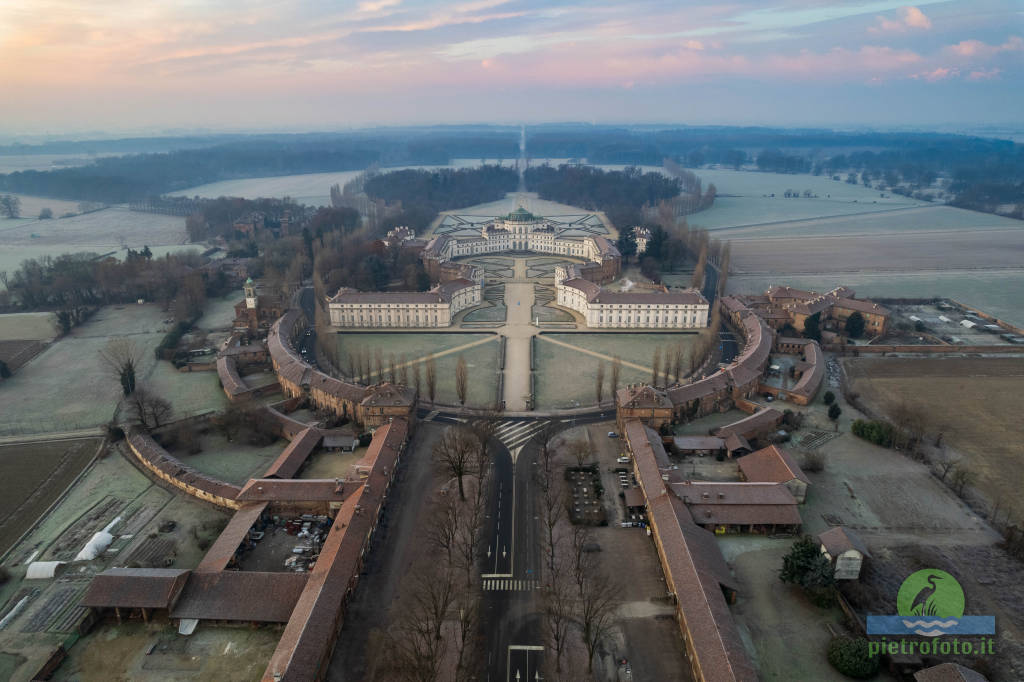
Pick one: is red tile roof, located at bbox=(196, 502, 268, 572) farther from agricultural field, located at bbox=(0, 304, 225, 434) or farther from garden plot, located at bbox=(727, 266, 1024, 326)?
garden plot, located at bbox=(727, 266, 1024, 326)

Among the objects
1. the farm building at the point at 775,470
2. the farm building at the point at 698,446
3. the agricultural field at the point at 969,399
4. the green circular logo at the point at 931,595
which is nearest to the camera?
the green circular logo at the point at 931,595

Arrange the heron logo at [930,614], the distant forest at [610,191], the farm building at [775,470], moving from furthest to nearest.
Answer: the distant forest at [610,191], the farm building at [775,470], the heron logo at [930,614]

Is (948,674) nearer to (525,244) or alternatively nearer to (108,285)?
(108,285)

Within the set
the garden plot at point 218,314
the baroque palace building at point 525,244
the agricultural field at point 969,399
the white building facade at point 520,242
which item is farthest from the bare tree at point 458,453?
the white building facade at point 520,242

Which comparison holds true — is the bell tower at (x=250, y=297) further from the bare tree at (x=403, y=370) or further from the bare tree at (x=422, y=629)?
the bare tree at (x=422, y=629)

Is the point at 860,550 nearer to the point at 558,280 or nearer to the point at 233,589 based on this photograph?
the point at 233,589
